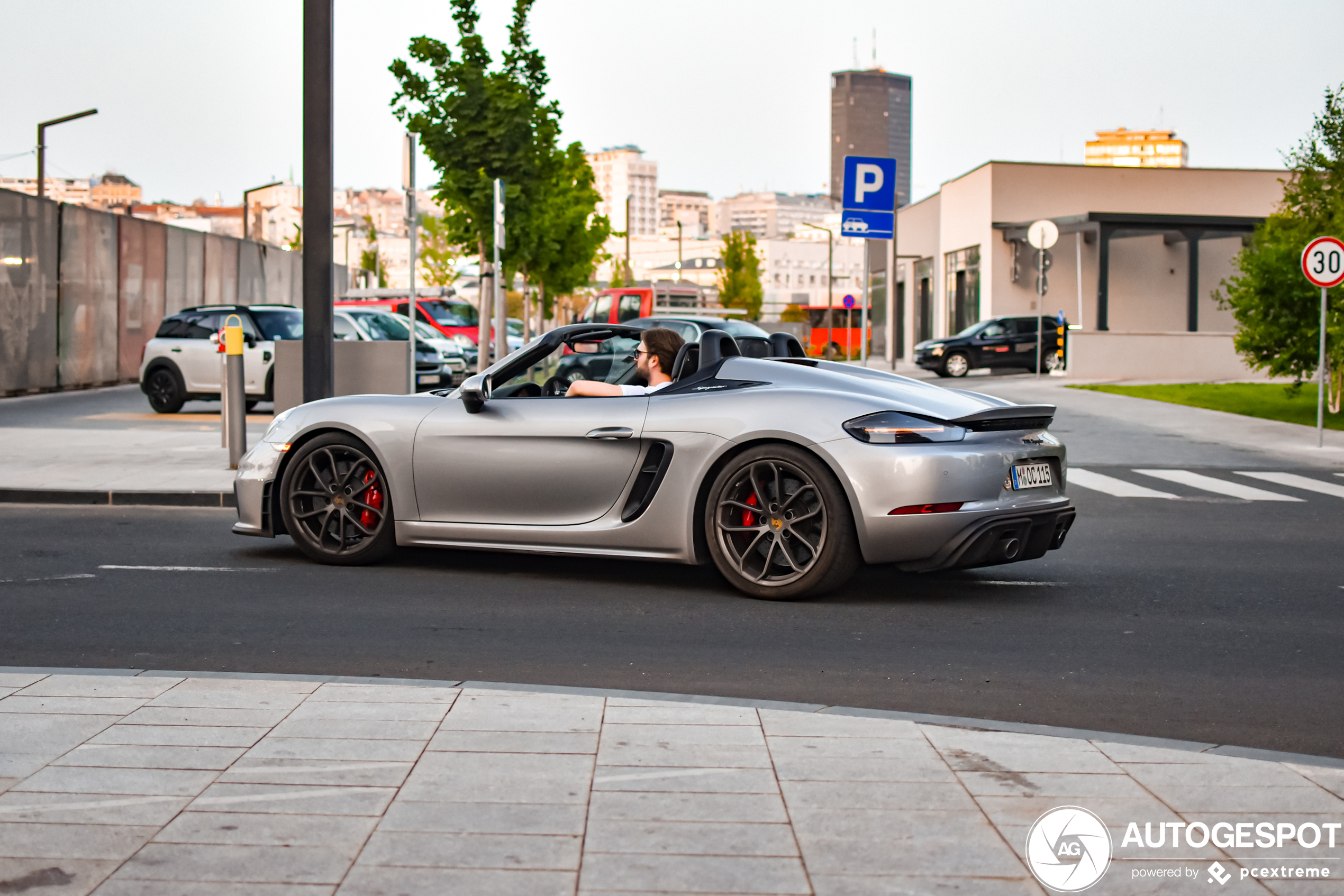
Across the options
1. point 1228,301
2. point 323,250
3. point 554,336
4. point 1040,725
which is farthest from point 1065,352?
point 1040,725

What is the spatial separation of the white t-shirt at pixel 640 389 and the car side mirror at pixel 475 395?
27.9 inches

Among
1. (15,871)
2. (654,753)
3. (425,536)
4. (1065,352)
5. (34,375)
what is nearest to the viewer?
(15,871)

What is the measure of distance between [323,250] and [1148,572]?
7216mm

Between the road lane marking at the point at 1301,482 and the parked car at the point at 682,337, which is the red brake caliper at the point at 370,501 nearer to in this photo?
the parked car at the point at 682,337

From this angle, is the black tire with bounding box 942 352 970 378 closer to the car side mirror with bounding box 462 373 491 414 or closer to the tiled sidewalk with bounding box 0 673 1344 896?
the car side mirror with bounding box 462 373 491 414

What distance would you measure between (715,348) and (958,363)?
28536mm

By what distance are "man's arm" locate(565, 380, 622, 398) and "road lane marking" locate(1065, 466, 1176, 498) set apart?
5417 millimetres

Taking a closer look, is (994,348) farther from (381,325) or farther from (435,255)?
(435,255)

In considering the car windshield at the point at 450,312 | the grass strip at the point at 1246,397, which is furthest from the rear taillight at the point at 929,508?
the car windshield at the point at 450,312

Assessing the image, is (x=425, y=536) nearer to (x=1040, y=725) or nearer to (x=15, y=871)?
(x=1040, y=725)

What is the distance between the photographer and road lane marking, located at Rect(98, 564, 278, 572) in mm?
7434

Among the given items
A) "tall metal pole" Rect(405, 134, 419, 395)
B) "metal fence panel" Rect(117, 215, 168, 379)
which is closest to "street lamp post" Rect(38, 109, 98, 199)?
"metal fence panel" Rect(117, 215, 168, 379)

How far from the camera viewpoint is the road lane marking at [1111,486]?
37.9 ft

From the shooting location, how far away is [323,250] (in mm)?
11562
